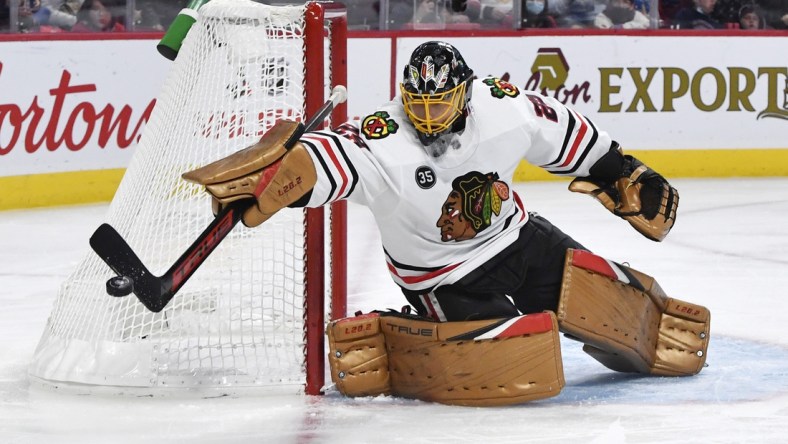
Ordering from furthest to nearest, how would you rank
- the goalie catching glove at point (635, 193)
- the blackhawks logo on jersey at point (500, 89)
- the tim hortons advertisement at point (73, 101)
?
the tim hortons advertisement at point (73, 101) → the goalie catching glove at point (635, 193) → the blackhawks logo on jersey at point (500, 89)

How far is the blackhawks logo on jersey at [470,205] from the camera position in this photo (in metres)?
3.35

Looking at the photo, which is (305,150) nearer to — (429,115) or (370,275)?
(429,115)

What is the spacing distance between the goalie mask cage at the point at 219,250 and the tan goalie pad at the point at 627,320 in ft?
2.11

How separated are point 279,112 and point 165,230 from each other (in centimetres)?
50

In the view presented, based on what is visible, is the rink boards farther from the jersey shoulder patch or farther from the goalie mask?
the goalie mask

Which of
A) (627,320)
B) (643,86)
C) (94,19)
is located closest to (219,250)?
(627,320)

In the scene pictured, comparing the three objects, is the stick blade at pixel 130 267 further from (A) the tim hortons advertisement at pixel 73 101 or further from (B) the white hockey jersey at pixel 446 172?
(A) the tim hortons advertisement at pixel 73 101

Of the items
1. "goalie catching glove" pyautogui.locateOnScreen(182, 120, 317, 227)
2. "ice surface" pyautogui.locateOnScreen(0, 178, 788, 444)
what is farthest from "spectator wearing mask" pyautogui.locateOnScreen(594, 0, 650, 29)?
"goalie catching glove" pyautogui.locateOnScreen(182, 120, 317, 227)

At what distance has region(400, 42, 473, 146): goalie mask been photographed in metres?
3.24

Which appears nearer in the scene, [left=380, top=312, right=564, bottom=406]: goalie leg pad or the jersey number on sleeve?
[left=380, top=312, right=564, bottom=406]: goalie leg pad

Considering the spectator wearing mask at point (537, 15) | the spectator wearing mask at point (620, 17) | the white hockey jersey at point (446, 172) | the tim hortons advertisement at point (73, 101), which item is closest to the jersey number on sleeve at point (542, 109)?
the white hockey jersey at point (446, 172)

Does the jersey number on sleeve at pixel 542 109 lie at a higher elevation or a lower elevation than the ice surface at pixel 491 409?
higher

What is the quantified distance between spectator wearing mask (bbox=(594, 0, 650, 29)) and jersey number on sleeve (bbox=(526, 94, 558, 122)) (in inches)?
183

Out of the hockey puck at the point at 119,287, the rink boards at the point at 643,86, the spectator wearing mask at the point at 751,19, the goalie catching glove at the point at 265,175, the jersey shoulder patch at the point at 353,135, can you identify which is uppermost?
the jersey shoulder patch at the point at 353,135
